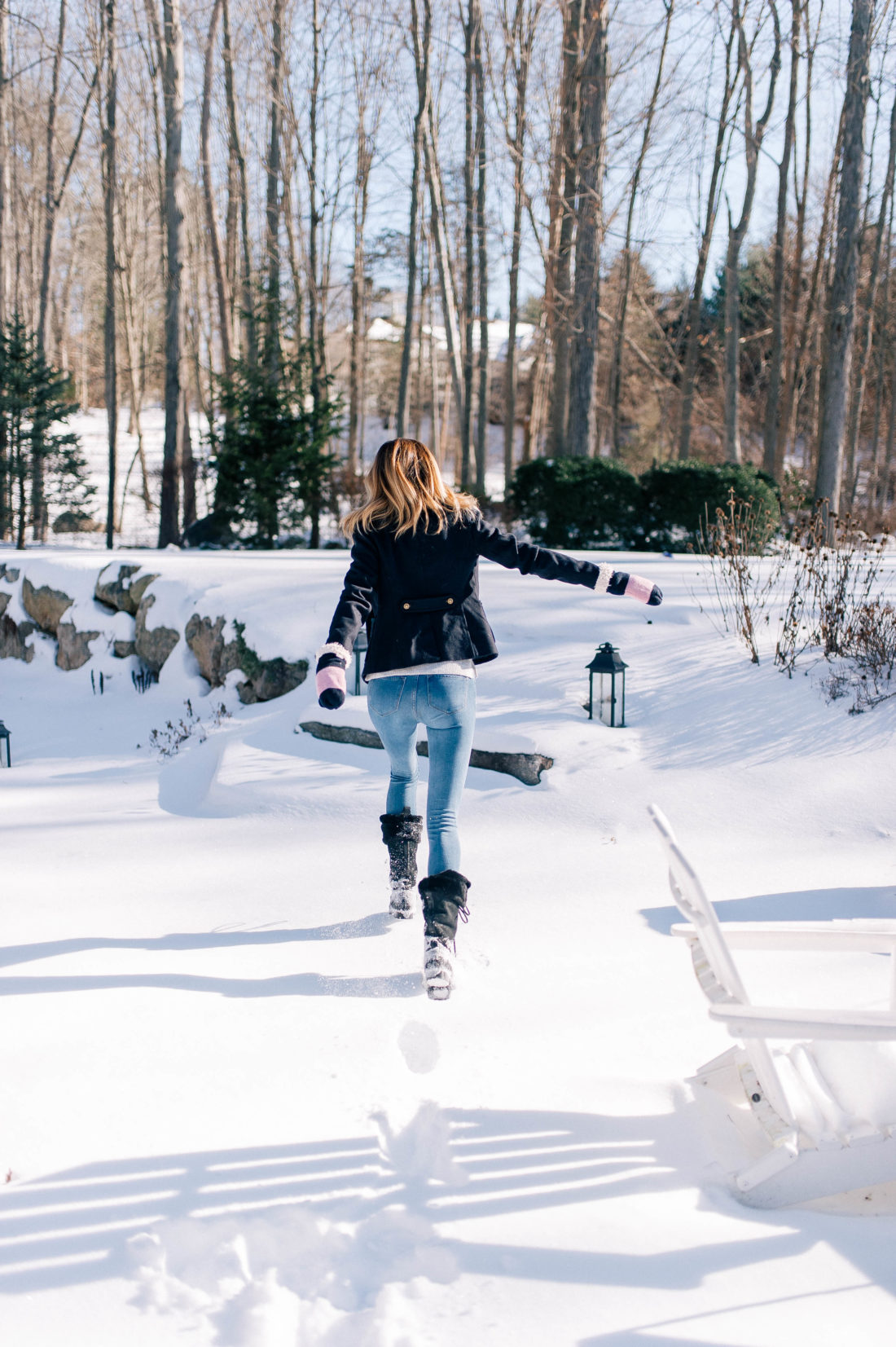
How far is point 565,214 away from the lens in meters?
13.8

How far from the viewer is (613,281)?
29.0 meters

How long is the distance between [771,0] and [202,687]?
15.6 meters

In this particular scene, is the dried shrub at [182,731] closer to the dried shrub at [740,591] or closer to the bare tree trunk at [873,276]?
the dried shrub at [740,591]

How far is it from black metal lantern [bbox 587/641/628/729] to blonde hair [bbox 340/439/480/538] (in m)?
2.52

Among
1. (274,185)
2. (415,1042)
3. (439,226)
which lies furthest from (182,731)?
(274,185)

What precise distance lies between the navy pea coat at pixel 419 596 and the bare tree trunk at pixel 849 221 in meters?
10.0

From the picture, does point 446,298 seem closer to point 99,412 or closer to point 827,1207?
point 827,1207

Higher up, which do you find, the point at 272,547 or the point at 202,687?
the point at 272,547

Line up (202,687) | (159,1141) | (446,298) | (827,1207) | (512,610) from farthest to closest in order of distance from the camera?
(446,298), (202,687), (512,610), (159,1141), (827,1207)

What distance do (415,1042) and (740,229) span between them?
17119 mm

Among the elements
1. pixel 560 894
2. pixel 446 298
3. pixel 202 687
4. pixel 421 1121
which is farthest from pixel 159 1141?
pixel 446 298

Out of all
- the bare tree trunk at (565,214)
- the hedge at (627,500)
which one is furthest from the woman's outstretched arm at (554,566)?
the bare tree trunk at (565,214)

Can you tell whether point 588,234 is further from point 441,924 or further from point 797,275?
point 441,924

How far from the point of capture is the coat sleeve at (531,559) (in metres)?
3.31
